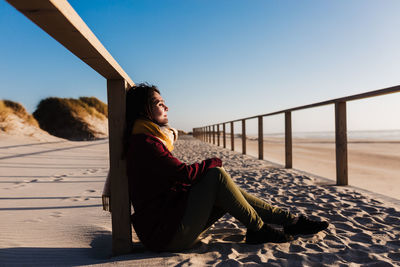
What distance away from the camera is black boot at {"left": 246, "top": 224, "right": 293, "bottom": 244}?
1599mm

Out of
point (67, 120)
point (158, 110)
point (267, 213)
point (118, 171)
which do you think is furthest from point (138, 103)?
point (67, 120)

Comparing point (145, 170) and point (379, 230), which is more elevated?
point (145, 170)

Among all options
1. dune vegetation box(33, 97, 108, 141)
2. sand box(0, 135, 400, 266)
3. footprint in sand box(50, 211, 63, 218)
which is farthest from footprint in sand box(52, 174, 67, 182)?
dune vegetation box(33, 97, 108, 141)

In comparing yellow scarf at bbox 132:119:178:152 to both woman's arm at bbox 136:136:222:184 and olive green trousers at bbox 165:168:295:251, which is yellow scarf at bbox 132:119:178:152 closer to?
woman's arm at bbox 136:136:222:184

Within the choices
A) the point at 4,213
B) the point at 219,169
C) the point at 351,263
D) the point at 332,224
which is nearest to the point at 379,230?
the point at 332,224

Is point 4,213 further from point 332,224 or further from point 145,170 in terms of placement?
point 332,224

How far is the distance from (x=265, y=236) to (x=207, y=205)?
1.52 feet

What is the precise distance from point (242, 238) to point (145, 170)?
0.87m

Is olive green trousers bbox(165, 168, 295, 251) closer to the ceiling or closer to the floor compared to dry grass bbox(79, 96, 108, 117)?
closer to the floor

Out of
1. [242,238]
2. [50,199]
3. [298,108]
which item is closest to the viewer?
[242,238]

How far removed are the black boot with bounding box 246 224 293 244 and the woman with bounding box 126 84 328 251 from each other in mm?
64

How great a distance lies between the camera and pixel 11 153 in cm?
538

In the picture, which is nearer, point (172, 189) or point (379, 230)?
point (172, 189)

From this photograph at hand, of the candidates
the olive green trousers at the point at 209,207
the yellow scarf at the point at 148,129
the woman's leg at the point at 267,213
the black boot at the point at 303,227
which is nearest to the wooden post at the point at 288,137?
the black boot at the point at 303,227
